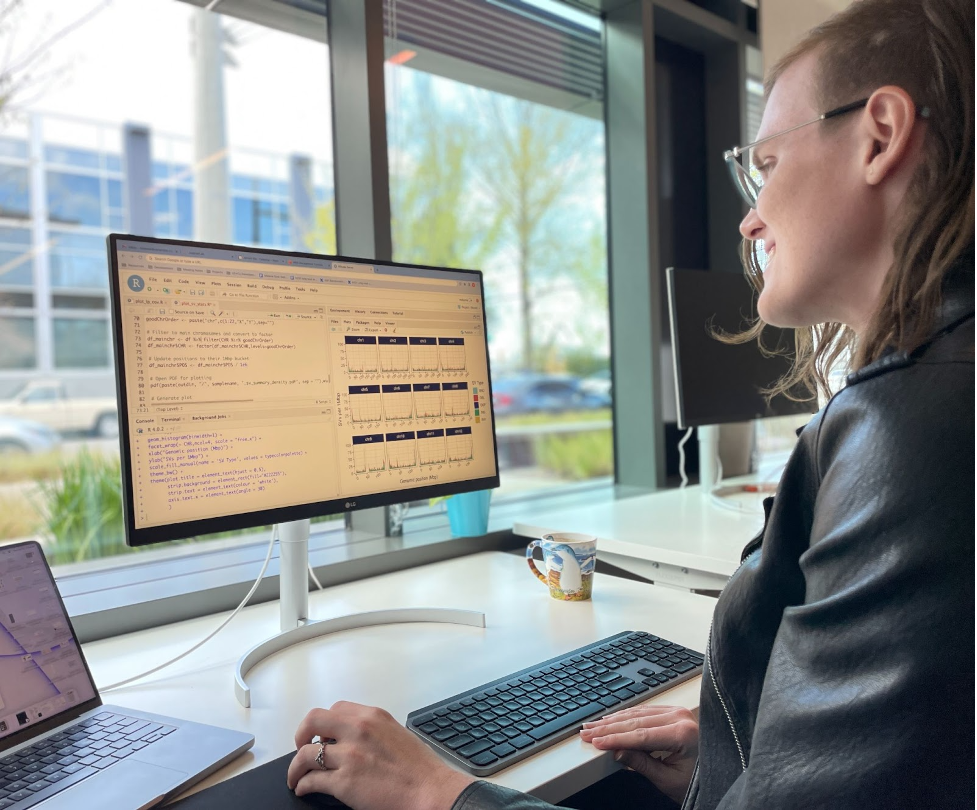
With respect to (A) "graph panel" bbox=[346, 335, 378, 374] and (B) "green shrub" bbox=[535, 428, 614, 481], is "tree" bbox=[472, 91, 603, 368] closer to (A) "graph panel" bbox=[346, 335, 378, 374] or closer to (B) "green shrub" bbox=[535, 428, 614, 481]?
(B) "green shrub" bbox=[535, 428, 614, 481]

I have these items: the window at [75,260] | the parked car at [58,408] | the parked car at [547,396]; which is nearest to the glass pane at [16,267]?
the window at [75,260]

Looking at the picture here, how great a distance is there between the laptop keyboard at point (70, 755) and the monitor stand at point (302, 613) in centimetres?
28

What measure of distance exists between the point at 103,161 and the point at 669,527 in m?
2.97

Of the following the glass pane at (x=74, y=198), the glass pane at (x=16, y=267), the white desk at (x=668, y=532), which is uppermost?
the glass pane at (x=74, y=198)

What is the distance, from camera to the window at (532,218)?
7.64 ft

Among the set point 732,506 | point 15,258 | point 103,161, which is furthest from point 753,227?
point 103,161

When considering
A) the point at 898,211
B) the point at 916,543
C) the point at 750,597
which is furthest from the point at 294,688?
the point at 898,211

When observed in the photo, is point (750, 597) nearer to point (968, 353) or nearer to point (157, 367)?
point (968, 353)

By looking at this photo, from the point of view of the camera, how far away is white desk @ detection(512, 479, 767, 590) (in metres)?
1.44

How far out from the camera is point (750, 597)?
0.64 metres

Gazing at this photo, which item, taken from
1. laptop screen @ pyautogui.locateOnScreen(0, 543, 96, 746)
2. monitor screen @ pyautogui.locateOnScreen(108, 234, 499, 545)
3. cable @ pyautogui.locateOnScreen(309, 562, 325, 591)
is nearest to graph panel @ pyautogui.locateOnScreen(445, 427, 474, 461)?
monitor screen @ pyautogui.locateOnScreen(108, 234, 499, 545)

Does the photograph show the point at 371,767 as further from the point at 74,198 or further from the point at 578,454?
the point at 74,198

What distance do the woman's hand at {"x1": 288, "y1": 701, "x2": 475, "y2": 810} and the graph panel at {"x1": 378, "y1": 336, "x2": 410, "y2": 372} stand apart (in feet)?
1.88

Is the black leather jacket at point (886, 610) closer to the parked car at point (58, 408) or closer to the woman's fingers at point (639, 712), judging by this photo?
the woman's fingers at point (639, 712)
